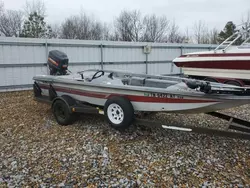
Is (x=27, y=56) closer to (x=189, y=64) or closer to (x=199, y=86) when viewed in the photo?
(x=189, y=64)

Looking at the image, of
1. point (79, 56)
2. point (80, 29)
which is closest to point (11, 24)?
point (80, 29)

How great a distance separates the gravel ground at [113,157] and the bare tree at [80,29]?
24174 mm

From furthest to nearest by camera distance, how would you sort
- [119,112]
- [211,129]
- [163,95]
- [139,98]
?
[119,112]
[139,98]
[163,95]
[211,129]

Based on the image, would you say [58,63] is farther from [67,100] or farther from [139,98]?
[139,98]

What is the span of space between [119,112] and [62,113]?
134 cm

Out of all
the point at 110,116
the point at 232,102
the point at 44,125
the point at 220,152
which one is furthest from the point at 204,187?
the point at 44,125

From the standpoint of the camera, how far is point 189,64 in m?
7.12

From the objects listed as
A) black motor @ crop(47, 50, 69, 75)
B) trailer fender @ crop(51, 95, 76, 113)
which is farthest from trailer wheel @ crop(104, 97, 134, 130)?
black motor @ crop(47, 50, 69, 75)

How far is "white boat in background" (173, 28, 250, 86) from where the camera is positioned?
19.1 feet

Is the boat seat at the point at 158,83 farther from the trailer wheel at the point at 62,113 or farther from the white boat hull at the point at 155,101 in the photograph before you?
the trailer wheel at the point at 62,113

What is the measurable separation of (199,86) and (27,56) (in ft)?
21.1

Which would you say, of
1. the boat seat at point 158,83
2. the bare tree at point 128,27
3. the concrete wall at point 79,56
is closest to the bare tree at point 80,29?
the bare tree at point 128,27

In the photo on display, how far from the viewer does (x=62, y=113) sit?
12.7ft

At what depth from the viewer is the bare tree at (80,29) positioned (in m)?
26.3
